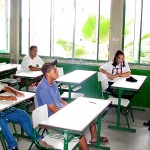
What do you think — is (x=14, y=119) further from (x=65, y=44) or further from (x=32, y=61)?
(x=65, y=44)

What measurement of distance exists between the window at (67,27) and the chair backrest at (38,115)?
12.5ft

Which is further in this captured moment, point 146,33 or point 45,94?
point 146,33

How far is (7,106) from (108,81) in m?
2.74

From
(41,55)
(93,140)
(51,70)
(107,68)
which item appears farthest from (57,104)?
(41,55)

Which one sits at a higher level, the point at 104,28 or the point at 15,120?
the point at 104,28

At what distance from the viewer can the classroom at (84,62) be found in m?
4.86

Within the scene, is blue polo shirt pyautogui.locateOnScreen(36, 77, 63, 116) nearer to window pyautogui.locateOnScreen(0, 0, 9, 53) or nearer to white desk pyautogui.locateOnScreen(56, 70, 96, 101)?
white desk pyautogui.locateOnScreen(56, 70, 96, 101)

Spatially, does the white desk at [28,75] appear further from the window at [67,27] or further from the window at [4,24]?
the window at [4,24]

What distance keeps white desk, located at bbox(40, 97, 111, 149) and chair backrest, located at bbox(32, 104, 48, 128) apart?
11 centimetres

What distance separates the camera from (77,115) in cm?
383

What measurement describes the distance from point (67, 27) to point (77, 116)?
4153mm

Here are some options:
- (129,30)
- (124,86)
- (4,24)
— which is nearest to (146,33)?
(129,30)

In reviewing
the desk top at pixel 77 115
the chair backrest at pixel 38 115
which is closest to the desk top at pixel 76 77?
the desk top at pixel 77 115

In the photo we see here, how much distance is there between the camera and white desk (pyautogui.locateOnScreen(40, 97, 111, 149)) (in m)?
3.41
